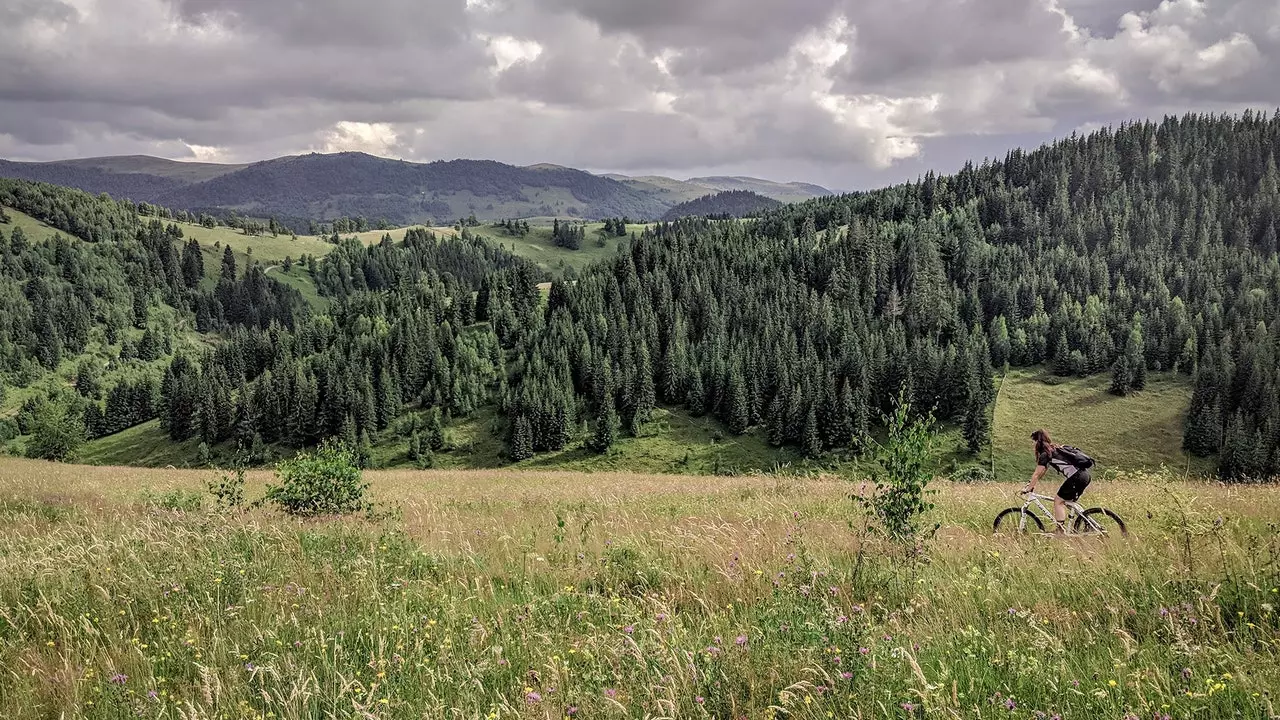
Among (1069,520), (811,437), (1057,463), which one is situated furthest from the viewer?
(811,437)

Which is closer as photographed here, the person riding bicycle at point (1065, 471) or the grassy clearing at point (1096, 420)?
the person riding bicycle at point (1065, 471)

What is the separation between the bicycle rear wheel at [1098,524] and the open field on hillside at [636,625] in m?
0.93

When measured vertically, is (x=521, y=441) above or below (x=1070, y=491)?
below

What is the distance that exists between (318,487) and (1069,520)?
15.2 m

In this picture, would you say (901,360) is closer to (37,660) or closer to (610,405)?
(610,405)

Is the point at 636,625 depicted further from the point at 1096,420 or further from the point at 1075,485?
the point at 1096,420

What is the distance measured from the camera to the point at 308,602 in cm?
664

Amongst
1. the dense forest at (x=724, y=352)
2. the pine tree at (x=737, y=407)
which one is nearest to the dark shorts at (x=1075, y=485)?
the dense forest at (x=724, y=352)

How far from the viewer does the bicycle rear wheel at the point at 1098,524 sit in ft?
33.2

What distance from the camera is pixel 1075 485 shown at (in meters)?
10.8

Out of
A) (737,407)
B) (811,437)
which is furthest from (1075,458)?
(737,407)

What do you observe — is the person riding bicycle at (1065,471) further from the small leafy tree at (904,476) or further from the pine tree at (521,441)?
the pine tree at (521,441)

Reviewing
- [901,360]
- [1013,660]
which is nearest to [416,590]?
[1013,660]

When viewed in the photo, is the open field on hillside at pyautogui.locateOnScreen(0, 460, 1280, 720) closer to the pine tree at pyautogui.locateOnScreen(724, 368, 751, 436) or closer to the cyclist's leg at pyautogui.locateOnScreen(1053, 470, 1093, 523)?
the cyclist's leg at pyautogui.locateOnScreen(1053, 470, 1093, 523)
